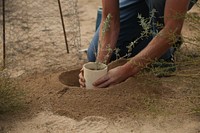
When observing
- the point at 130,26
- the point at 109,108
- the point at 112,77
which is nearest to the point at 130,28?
the point at 130,26

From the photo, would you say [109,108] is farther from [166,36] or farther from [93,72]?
[166,36]

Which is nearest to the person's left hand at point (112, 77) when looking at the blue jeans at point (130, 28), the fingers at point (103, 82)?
the fingers at point (103, 82)

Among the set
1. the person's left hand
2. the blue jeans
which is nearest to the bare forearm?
the person's left hand

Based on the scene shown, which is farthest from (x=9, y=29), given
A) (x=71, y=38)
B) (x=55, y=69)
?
(x=55, y=69)

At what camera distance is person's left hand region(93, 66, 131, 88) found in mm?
2438

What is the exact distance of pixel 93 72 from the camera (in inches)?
94.4

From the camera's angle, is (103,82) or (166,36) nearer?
(166,36)

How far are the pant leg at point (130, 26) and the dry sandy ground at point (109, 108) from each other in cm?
50

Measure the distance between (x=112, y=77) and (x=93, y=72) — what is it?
121 mm

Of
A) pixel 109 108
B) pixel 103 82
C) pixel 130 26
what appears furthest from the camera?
pixel 130 26

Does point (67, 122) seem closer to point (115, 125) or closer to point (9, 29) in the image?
point (115, 125)

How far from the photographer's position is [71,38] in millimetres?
3680

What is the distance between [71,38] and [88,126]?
1570mm

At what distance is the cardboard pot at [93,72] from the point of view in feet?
7.89
